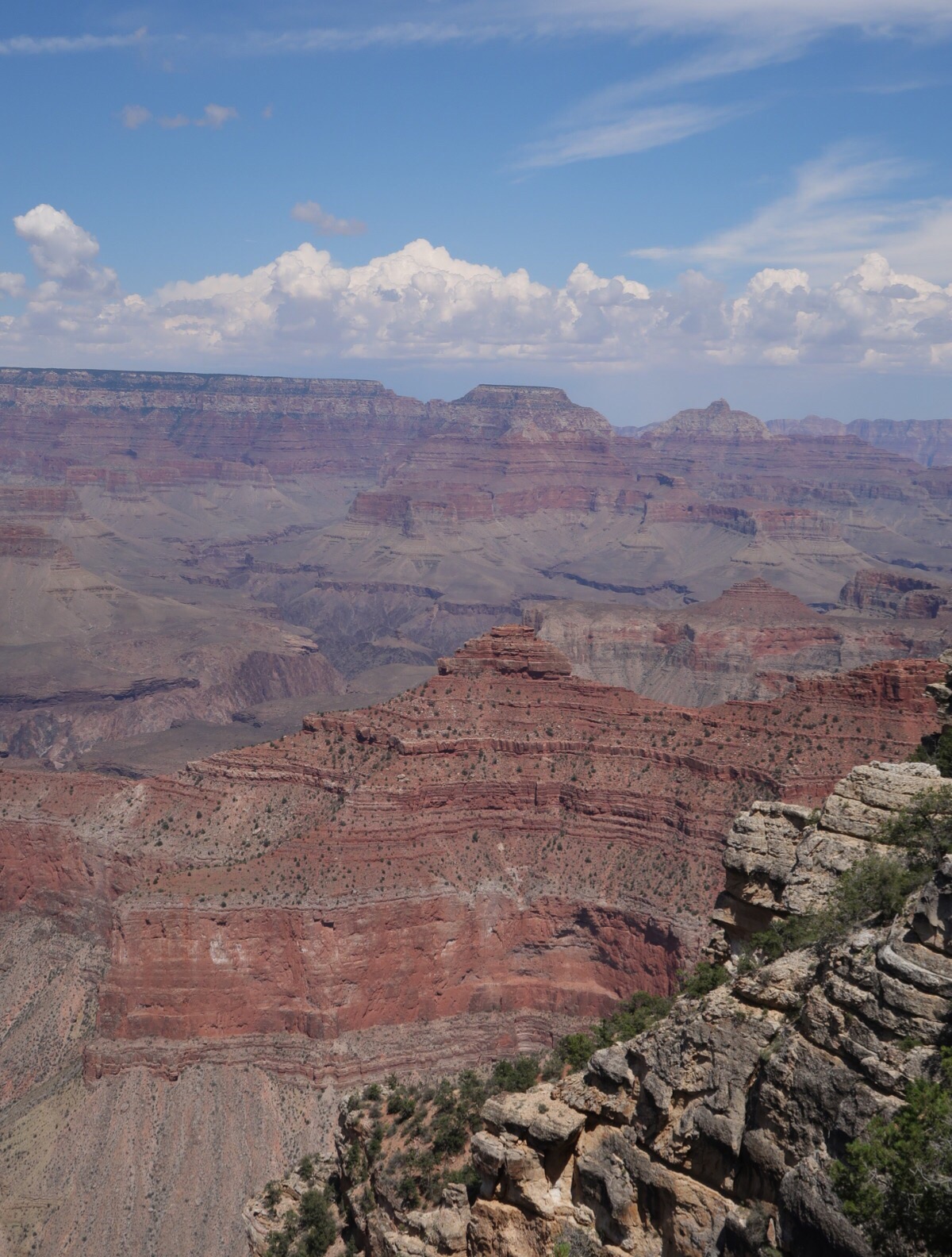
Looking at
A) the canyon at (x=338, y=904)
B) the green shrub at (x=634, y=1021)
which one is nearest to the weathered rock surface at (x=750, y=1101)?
the green shrub at (x=634, y=1021)

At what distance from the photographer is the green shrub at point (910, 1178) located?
16.8 metres

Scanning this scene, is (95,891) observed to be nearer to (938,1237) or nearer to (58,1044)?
(58,1044)

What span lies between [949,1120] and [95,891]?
60.1 metres

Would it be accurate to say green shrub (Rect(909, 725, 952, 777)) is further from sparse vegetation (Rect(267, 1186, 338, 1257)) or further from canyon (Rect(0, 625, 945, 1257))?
sparse vegetation (Rect(267, 1186, 338, 1257))

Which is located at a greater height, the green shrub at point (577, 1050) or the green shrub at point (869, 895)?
the green shrub at point (869, 895)

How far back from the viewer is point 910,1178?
16953 millimetres

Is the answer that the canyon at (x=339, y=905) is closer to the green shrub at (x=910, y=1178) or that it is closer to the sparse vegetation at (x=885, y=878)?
the sparse vegetation at (x=885, y=878)

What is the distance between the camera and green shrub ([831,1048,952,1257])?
16.8 m

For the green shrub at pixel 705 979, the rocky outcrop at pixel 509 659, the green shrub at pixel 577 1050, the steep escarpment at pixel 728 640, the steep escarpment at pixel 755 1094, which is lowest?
the steep escarpment at pixel 728 640

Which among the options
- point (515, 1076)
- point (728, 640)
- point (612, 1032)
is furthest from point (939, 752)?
point (728, 640)

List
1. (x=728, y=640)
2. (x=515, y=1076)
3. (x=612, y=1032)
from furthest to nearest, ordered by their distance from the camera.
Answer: (x=728, y=640) → (x=515, y=1076) → (x=612, y=1032)

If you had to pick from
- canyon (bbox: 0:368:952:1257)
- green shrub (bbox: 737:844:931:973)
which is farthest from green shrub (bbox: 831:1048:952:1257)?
canyon (bbox: 0:368:952:1257)

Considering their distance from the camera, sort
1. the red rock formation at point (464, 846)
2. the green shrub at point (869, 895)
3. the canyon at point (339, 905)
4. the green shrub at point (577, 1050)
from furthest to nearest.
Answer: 1. the red rock formation at point (464, 846)
2. the canyon at point (339, 905)
3. the green shrub at point (577, 1050)
4. the green shrub at point (869, 895)

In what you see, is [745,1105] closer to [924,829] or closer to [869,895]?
[869,895]
